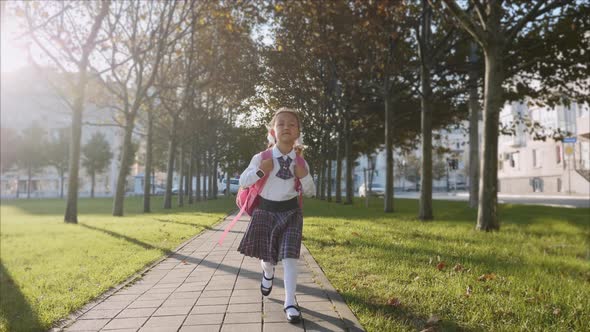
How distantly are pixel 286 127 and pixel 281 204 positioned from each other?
731mm

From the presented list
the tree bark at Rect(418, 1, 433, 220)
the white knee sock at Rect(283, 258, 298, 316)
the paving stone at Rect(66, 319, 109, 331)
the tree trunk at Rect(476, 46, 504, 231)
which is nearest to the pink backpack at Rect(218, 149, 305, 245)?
the white knee sock at Rect(283, 258, 298, 316)

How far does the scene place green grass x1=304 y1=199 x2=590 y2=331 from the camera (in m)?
3.92

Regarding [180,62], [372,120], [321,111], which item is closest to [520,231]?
[321,111]

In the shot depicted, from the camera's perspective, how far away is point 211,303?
4578mm

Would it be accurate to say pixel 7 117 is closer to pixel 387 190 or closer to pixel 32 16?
pixel 32 16

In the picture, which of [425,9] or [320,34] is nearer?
[320,34]

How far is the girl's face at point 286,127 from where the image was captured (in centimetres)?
385

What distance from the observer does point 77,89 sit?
53.7ft

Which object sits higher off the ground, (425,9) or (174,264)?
(425,9)

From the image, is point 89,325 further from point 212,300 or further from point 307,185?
point 307,185

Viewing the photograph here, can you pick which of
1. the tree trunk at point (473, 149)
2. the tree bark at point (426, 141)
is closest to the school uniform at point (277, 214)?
the tree bark at point (426, 141)

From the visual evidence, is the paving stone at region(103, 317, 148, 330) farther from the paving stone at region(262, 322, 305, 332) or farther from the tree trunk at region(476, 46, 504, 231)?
the tree trunk at region(476, 46, 504, 231)

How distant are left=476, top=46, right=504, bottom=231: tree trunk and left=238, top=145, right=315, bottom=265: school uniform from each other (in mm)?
8136

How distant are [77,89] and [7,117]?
72805mm
